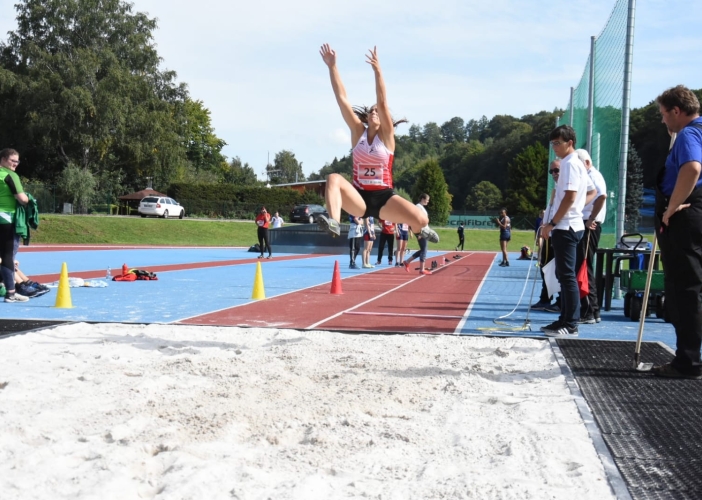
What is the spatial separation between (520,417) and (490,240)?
4707 centimetres

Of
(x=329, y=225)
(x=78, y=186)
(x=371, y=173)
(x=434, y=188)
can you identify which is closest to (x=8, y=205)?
(x=329, y=225)

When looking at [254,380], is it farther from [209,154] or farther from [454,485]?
[209,154]

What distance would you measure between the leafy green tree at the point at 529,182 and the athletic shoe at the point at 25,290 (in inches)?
3091

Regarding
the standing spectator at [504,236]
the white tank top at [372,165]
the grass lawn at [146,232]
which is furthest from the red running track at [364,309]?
the grass lawn at [146,232]

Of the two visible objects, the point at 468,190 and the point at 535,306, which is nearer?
the point at 535,306

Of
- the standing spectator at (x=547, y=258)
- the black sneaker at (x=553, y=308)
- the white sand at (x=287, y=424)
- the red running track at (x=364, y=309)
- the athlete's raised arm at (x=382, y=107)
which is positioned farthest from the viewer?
the black sneaker at (x=553, y=308)

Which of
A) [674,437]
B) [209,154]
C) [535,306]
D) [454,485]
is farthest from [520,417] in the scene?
[209,154]

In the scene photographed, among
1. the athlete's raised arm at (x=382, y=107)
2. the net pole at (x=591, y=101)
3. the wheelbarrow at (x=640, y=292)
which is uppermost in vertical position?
the net pole at (x=591, y=101)

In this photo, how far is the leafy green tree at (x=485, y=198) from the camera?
10100cm

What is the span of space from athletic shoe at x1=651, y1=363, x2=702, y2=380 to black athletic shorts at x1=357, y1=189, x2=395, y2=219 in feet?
9.56

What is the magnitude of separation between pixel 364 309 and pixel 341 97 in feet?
11.8

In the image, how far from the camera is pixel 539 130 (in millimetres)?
99750

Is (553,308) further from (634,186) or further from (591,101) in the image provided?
(634,186)

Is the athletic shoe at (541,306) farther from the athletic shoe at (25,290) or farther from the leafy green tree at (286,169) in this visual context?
the leafy green tree at (286,169)
